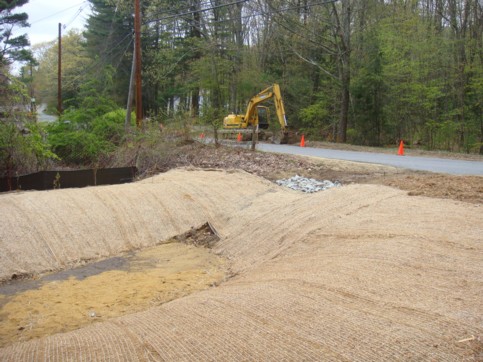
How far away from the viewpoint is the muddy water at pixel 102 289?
18.6 ft

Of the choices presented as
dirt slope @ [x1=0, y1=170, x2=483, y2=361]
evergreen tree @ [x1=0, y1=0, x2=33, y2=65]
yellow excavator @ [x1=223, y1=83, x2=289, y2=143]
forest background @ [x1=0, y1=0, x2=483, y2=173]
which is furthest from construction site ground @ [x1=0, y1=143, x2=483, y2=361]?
evergreen tree @ [x1=0, y1=0, x2=33, y2=65]

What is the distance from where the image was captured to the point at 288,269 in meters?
5.66

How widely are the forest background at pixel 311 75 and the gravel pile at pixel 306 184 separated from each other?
17.4 ft

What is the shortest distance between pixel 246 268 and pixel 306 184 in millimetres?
4723

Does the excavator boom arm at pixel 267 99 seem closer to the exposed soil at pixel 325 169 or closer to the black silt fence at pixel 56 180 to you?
the exposed soil at pixel 325 169

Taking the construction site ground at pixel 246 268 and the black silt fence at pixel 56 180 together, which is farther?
the black silt fence at pixel 56 180

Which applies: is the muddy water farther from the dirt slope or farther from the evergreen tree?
the evergreen tree

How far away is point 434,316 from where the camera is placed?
3.44 metres

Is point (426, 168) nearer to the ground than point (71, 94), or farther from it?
nearer to the ground

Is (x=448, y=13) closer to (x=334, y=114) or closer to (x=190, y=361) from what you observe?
(x=334, y=114)

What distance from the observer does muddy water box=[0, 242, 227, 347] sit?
5660 millimetres

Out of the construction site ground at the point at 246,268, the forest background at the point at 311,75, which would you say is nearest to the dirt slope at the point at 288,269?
the construction site ground at the point at 246,268

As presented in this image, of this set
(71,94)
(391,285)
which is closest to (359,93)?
(391,285)

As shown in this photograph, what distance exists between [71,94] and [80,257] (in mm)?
40758
